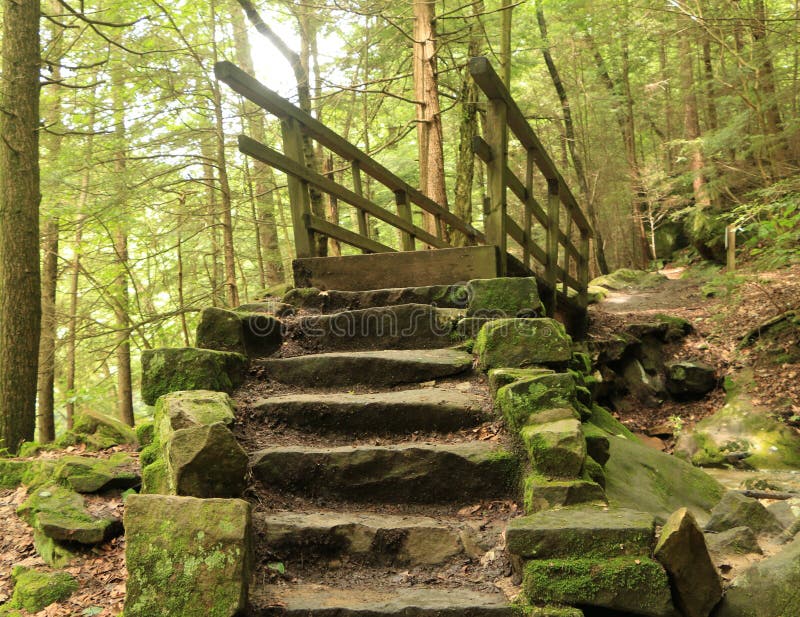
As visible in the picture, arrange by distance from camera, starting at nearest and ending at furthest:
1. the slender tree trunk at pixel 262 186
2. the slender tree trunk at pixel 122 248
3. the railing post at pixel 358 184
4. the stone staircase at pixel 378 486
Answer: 1. the stone staircase at pixel 378 486
2. the railing post at pixel 358 184
3. the slender tree trunk at pixel 122 248
4. the slender tree trunk at pixel 262 186

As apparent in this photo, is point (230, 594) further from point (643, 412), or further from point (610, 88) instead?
point (610, 88)

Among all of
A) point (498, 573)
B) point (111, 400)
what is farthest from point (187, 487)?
point (111, 400)

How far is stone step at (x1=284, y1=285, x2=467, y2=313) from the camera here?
15.7ft

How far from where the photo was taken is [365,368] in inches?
150

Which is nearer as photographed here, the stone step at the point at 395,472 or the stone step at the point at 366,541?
the stone step at the point at 366,541

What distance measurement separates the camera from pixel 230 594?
6.86ft

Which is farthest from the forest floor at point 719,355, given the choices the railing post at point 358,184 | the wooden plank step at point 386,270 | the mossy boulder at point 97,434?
the railing post at point 358,184

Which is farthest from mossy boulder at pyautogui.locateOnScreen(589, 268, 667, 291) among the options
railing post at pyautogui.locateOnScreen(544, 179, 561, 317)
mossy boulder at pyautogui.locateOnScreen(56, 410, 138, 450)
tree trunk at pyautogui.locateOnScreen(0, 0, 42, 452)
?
tree trunk at pyautogui.locateOnScreen(0, 0, 42, 452)

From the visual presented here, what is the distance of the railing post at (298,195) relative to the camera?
510 centimetres

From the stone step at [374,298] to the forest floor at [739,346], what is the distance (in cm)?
473

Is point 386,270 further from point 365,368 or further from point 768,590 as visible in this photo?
point 768,590

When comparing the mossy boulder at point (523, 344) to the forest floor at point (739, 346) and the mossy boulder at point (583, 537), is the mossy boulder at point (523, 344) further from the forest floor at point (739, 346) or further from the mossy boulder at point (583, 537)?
the forest floor at point (739, 346)

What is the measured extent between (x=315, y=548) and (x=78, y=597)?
1099 mm

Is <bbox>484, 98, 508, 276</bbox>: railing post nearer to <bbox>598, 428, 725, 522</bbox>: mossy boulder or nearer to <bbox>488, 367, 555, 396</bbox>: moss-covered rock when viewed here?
<bbox>488, 367, 555, 396</bbox>: moss-covered rock
